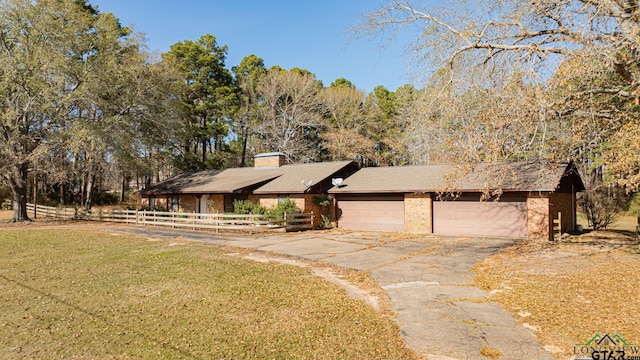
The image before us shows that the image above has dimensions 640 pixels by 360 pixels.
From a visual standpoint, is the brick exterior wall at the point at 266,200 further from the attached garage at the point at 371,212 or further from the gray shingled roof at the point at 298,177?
the attached garage at the point at 371,212

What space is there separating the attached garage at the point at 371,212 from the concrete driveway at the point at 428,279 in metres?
1.42

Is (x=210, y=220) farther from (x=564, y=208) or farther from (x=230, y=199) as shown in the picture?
(x=564, y=208)

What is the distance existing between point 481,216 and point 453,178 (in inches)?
234

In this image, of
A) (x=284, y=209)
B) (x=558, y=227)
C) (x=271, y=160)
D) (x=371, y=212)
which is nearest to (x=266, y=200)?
(x=284, y=209)

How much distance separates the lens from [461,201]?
17.9m

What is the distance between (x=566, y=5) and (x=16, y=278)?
51.3ft

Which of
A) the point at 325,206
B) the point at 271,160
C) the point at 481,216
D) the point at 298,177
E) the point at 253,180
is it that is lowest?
the point at 481,216

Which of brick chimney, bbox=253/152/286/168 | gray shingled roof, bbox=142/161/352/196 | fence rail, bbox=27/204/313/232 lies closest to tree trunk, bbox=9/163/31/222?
fence rail, bbox=27/204/313/232

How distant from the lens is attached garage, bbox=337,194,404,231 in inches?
775

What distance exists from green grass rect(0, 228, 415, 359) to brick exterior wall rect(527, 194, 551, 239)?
38.6 feet

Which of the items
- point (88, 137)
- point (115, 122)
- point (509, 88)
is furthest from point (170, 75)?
point (509, 88)

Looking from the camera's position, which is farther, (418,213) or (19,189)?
(19,189)
